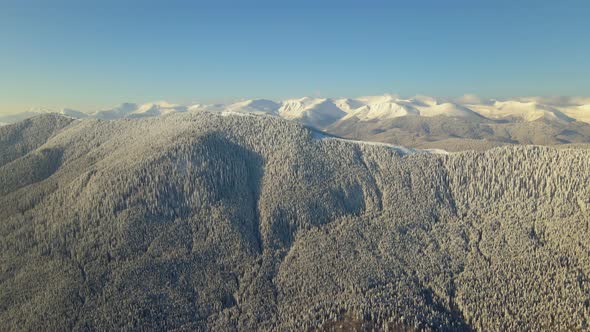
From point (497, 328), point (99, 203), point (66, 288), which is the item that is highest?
point (99, 203)

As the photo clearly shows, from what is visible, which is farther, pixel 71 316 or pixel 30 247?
pixel 30 247

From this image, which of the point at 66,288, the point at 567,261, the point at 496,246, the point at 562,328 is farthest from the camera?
the point at 496,246

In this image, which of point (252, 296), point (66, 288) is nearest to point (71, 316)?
point (66, 288)

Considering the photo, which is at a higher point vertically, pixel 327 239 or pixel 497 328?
pixel 327 239

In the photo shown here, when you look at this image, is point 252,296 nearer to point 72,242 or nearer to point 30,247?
point 72,242

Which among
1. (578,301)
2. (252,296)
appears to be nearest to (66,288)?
(252,296)

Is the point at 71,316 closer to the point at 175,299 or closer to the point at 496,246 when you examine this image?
the point at 175,299

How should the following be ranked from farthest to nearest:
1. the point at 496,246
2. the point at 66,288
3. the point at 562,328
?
the point at 496,246 < the point at 66,288 < the point at 562,328
